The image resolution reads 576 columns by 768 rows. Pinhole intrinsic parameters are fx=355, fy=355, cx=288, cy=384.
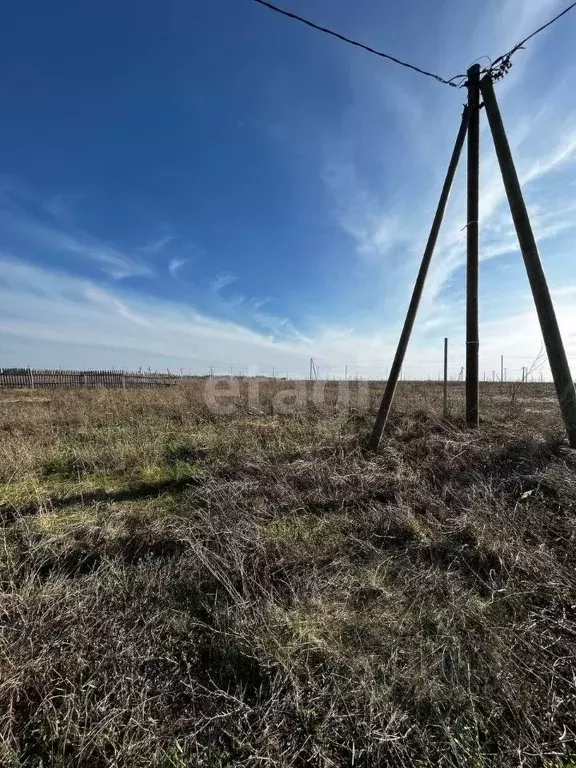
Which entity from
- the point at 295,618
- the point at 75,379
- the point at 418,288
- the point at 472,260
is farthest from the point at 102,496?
the point at 75,379

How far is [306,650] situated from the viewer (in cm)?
178

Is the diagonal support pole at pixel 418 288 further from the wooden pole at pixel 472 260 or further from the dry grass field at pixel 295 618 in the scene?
the dry grass field at pixel 295 618

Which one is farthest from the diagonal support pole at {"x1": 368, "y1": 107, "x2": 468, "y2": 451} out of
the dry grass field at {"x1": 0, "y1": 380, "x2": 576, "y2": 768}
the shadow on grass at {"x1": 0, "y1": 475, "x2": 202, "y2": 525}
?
the shadow on grass at {"x1": 0, "y1": 475, "x2": 202, "y2": 525}

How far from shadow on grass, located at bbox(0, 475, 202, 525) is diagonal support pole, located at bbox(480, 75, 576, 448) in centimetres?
420

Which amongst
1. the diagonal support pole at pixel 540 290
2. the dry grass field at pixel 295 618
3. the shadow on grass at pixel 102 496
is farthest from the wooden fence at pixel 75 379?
the diagonal support pole at pixel 540 290

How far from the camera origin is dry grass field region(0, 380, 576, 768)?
56.0 inches

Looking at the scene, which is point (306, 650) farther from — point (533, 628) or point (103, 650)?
point (533, 628)

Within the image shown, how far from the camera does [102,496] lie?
159 inches

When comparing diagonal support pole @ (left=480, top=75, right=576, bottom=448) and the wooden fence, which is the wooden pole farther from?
the wooden fence

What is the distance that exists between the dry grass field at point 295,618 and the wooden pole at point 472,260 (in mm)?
1695

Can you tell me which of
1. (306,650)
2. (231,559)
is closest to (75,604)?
(231,559)

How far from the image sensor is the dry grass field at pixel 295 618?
4.67ft

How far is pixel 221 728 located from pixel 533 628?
1664 mm

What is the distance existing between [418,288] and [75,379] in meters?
29.6
